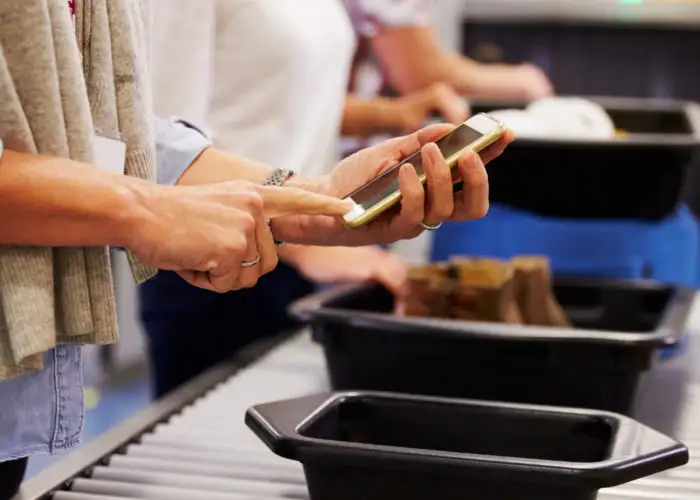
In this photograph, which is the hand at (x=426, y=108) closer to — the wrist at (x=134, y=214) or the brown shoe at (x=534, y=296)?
the brown shoe at (x=534, y=296)

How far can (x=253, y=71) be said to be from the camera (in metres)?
1.52

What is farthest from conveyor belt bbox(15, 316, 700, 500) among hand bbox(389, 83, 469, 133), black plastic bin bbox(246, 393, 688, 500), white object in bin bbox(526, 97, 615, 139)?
hand bbox(389, 83, 469, 133)

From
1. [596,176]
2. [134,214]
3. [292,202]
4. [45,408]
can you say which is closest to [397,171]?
[292,202]

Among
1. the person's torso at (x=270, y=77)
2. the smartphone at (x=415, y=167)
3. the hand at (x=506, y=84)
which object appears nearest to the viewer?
the smartphone at (x=415, y=167)

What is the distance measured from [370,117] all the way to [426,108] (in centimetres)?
13

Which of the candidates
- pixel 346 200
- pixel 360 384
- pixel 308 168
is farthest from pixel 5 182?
pixel 308 168

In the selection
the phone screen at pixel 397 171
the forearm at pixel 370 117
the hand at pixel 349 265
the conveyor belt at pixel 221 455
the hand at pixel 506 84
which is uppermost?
the hand at pixel 506 84

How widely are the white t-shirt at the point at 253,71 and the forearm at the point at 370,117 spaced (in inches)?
14.0

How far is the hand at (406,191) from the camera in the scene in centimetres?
84

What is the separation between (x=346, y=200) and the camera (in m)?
0.84

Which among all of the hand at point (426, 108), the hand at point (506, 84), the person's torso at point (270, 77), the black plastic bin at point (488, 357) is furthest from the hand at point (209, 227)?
the hand at point (506, 84)

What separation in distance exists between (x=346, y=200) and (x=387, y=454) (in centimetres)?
22

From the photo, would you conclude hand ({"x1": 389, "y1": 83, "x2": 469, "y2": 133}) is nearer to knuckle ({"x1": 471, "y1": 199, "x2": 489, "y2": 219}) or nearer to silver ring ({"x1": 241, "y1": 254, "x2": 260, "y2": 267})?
knuckle ({"x1": 471, "y1": 199, "x2": 489, "y2": 219})

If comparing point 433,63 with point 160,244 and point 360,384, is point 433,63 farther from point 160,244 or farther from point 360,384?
point 160,244
